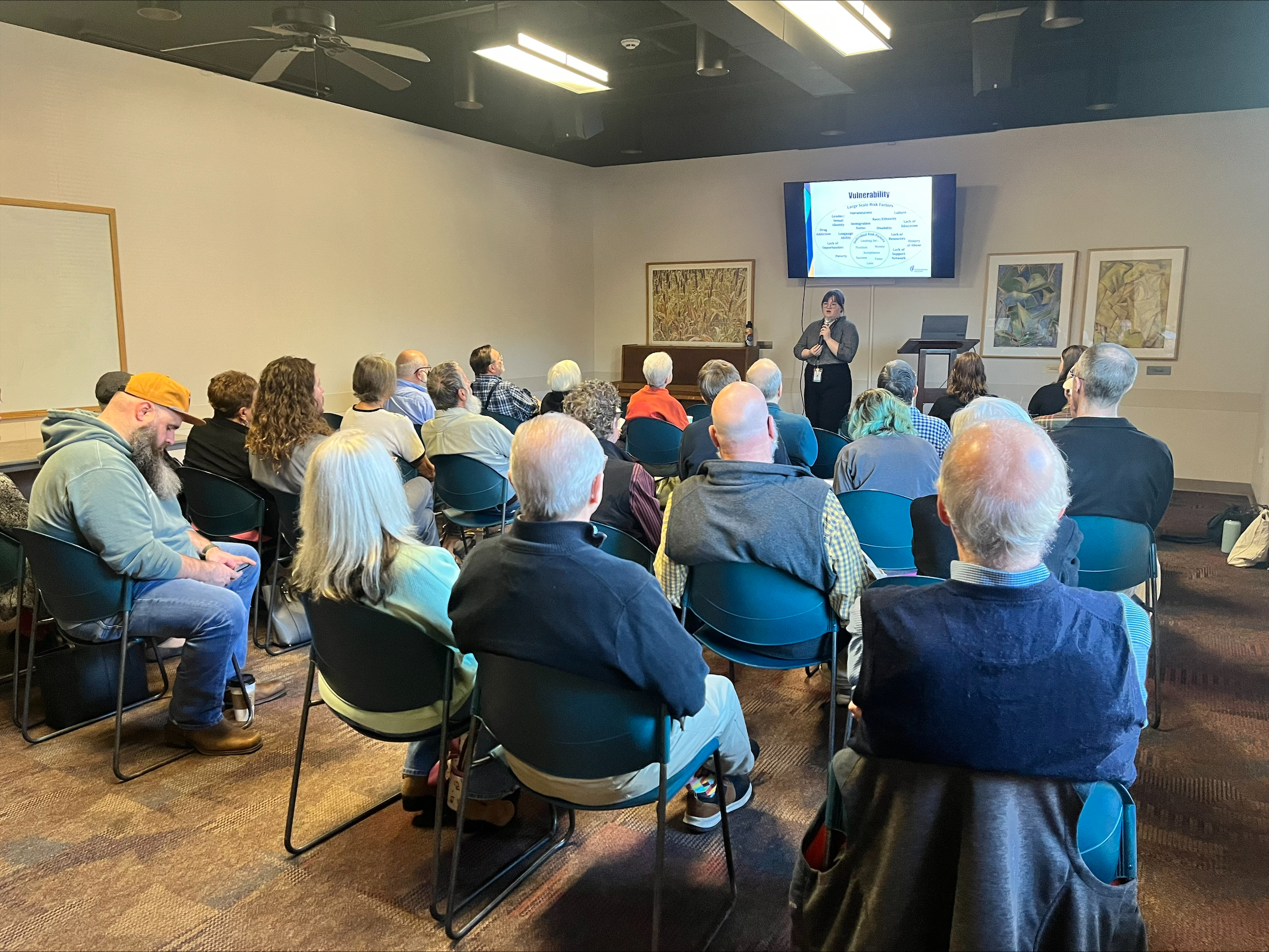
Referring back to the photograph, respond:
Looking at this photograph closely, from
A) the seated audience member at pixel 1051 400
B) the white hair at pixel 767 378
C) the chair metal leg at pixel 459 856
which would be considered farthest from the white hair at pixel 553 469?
the seated audience member at pixel 1051 400

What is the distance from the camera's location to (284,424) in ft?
12.3

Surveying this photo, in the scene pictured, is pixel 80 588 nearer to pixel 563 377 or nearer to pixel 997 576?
pixel 997 576

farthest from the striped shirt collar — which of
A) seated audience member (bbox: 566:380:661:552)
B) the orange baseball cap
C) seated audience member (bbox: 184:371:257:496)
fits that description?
seated audience member (bbox: 184:371:257:496)

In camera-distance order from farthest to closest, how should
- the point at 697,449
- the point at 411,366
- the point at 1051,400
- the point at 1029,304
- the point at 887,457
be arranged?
the point at 1029,304
the point at 1051,400
the point at 411,366
the point at 697,449
the point at 887,457

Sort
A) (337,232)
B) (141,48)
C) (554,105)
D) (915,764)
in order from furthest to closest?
(554,105) → (337,232) → (141,48) → (915,764)

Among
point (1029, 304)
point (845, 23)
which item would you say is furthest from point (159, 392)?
point (1029, 304)

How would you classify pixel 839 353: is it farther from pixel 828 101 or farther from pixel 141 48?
pixel 141 48

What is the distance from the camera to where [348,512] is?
2.07m

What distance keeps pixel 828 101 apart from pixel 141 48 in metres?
5.51

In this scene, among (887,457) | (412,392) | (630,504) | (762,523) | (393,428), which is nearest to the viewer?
(762,523)

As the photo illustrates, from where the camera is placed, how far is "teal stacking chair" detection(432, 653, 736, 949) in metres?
1.74

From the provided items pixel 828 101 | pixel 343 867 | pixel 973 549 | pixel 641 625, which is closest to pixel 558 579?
pixel 641 625

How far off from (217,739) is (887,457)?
274 centimetres

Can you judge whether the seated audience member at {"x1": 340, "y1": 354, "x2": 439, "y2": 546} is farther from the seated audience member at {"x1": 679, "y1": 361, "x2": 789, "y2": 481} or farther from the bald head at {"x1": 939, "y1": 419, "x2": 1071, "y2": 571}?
the bald head at {"x1": 939, "y1": 419, "x2": 1071, "y2": 571}
